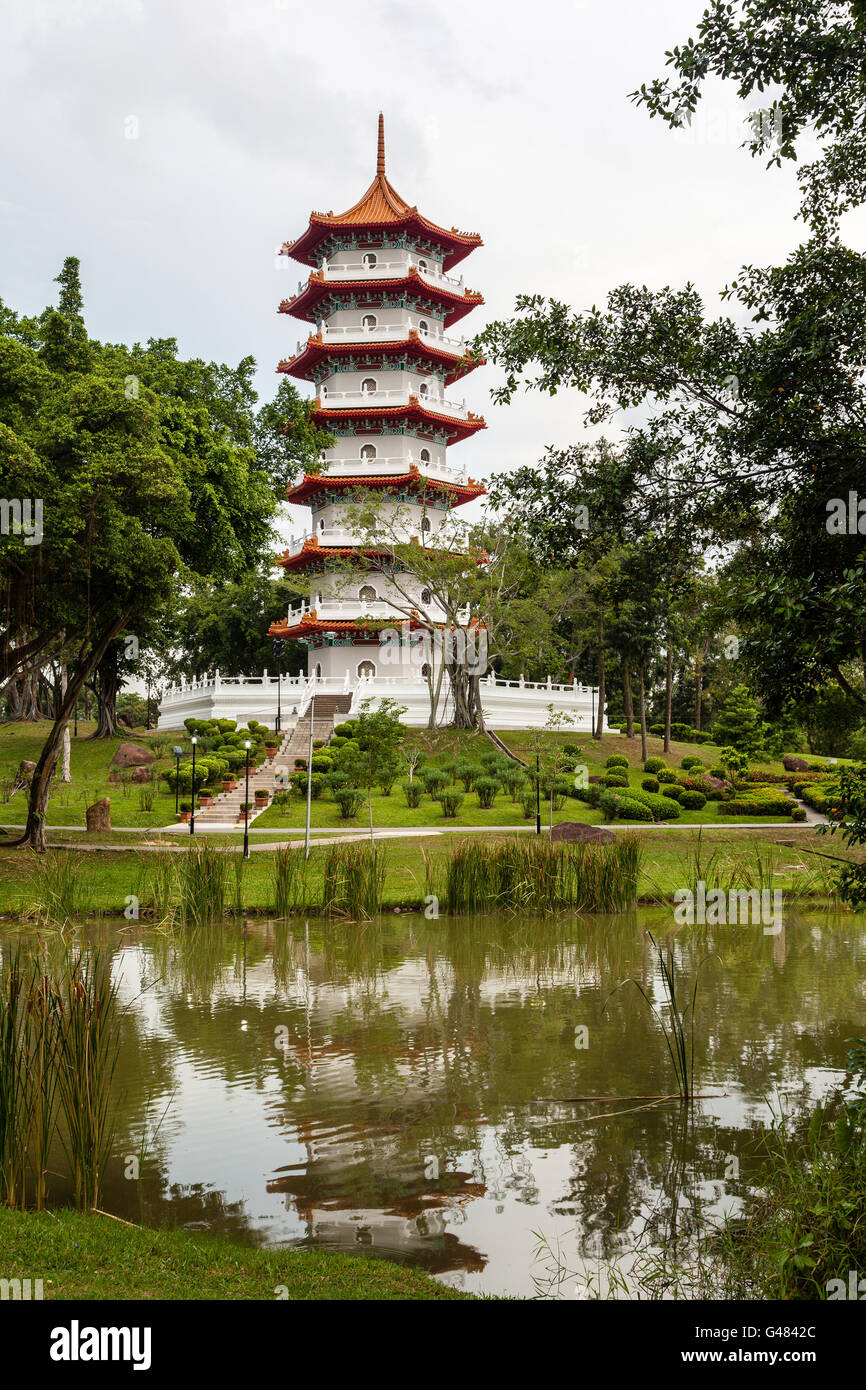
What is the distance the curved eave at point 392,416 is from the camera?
134ft

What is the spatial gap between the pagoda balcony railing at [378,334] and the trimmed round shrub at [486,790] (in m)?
19.9

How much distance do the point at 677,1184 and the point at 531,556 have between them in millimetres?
4753

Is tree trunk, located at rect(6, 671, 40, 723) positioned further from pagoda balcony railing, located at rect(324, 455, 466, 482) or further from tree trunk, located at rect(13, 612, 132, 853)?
tree trunk, located at rect(13, 612, 132, 853)

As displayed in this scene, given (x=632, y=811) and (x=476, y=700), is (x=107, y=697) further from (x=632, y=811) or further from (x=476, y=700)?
(x=632, y=811)

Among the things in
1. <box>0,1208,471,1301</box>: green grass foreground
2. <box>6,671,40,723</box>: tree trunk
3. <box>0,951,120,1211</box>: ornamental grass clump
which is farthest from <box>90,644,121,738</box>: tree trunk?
<box>0,1208,471,1301</box>: green grass foreground

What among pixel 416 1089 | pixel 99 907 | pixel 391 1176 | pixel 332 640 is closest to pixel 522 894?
pixel 99 907

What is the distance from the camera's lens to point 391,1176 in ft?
20.9

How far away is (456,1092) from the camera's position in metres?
7.96

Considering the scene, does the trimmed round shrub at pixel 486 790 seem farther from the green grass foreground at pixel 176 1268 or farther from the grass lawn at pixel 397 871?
the green grass foreground at pixel 176 1268

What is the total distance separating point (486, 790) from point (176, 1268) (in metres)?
25.5

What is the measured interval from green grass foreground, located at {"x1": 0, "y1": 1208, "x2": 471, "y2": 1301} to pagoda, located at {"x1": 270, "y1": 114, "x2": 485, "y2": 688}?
3479 cm

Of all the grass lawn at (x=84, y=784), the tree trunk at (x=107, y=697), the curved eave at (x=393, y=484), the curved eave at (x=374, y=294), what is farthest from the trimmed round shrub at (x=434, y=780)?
the curved eave at (x=374, y=294)

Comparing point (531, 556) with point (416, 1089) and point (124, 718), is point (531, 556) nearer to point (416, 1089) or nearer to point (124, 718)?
point (416, 1089)

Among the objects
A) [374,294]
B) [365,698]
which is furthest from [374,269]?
[365,698]
